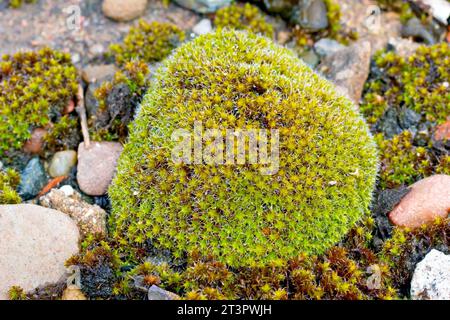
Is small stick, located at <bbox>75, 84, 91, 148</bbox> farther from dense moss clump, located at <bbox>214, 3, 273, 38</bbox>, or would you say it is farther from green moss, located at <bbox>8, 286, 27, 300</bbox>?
dense moss clump, located at <bbox>214, 3, 273, 38</bbox>

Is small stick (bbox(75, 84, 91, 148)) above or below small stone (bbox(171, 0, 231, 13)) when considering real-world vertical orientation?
below

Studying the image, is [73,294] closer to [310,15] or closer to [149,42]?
[149,42]

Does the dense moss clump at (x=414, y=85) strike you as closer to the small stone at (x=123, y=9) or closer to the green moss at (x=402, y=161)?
the green moss at (x=402, y=161)

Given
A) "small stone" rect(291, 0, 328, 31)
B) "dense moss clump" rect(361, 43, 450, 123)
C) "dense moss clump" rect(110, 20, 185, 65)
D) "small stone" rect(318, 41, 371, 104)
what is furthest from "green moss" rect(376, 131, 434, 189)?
"dense moss clump" rect(110, 20, 185, 65)

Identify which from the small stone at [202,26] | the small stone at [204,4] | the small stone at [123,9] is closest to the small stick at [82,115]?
the small stone at [123,9]

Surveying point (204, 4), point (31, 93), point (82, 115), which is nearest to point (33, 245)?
point (82, 115)

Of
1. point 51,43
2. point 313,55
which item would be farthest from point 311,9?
point 51,43
